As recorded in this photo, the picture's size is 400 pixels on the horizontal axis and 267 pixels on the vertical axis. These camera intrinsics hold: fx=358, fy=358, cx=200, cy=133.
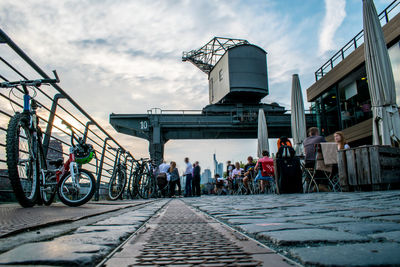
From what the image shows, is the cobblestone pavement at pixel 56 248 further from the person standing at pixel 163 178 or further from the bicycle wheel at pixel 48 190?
the person standing at pixel 163 178

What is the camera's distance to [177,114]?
32.5 metres

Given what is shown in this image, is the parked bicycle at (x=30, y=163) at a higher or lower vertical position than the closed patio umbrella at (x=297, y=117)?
lower

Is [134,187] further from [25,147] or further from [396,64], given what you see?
[396,64]

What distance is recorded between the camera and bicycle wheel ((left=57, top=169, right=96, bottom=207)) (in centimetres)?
474

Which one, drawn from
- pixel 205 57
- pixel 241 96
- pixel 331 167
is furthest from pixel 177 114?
pixel 331 167

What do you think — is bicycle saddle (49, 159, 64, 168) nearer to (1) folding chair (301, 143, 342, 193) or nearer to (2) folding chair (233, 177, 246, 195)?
(1) folding chair (301, 143, 342, 193)

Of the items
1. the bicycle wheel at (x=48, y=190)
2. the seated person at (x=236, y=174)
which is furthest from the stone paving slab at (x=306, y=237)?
the seated person at (x=236, y=174)

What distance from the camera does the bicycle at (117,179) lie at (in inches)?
342

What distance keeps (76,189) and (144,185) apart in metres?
7.31

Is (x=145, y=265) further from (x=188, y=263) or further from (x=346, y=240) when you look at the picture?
(x=346, y=240)

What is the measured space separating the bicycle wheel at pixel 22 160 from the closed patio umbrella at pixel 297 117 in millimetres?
10682

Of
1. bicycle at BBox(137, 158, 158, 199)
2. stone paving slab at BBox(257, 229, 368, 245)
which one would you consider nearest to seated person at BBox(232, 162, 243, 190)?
bicycle at BBox(137, 158, 158, 199)

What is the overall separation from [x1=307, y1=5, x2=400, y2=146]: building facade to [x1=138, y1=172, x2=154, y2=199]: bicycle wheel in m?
10.7

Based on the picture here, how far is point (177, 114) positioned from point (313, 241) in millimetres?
31204
